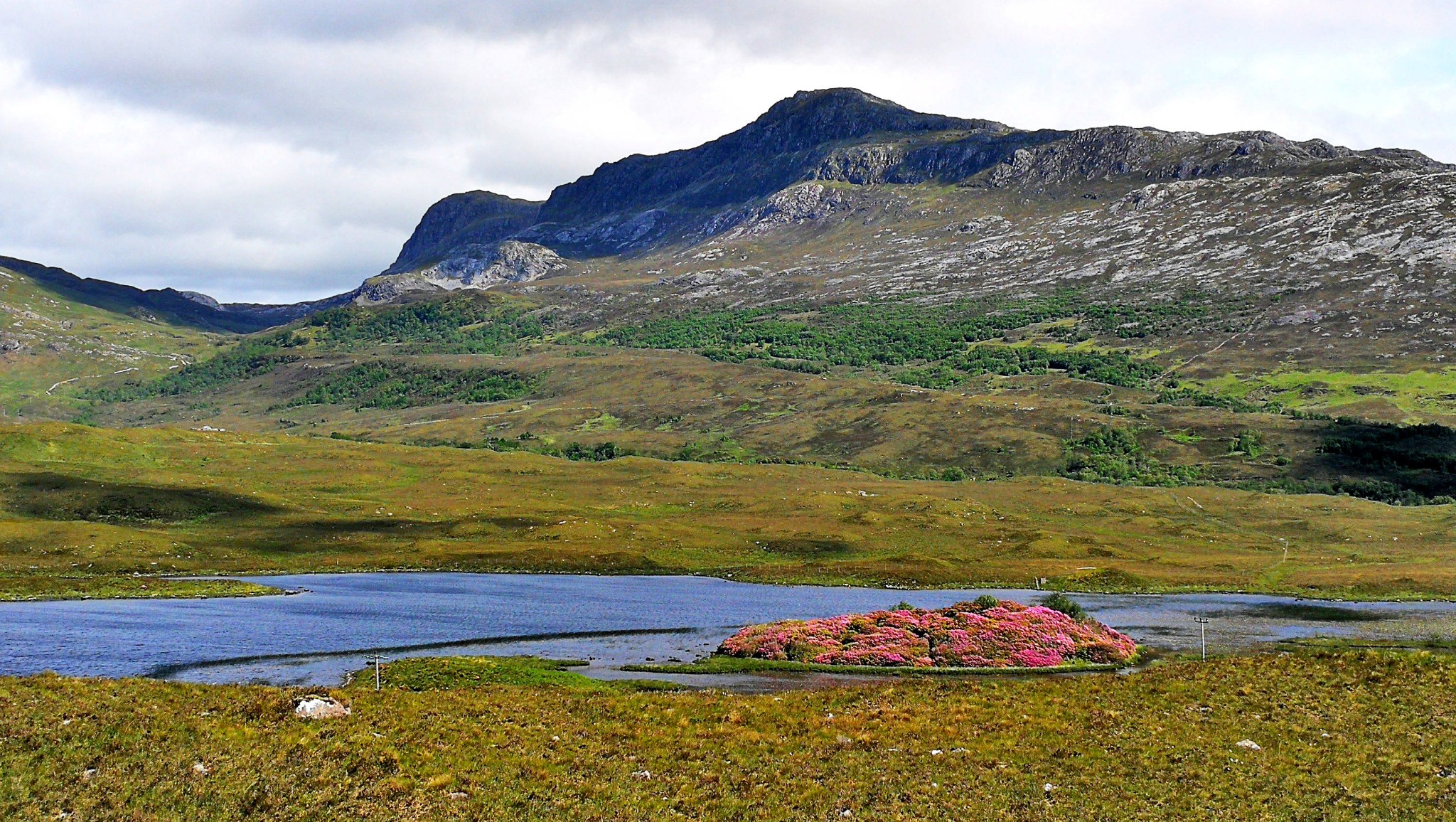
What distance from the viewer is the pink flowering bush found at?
6644cm

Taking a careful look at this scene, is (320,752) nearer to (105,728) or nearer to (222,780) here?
(222,780)

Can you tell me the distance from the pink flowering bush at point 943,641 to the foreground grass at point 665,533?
48.9m

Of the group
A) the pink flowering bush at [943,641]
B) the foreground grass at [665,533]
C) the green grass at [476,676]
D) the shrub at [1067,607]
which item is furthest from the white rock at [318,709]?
the foreground grass at [665,533]

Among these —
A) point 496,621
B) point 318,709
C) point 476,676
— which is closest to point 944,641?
point 476,676

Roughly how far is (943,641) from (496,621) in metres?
35.8

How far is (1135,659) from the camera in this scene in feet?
228

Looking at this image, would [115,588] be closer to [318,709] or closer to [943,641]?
[318,709]

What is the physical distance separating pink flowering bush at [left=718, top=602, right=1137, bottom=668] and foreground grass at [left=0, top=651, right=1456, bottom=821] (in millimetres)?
18051

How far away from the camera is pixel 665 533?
155875 millimetres

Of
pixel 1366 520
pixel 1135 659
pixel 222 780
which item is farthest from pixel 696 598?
pixel 1366 520

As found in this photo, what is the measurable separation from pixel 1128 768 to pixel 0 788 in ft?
107

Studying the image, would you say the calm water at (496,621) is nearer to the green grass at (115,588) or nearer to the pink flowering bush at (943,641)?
the green grass at (115,588)

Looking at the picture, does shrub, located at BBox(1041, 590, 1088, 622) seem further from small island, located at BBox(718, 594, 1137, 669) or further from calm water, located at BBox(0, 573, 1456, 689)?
calm water, located at BBox(0, 573, 1456, 689)

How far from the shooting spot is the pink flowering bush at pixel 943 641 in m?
66.4
